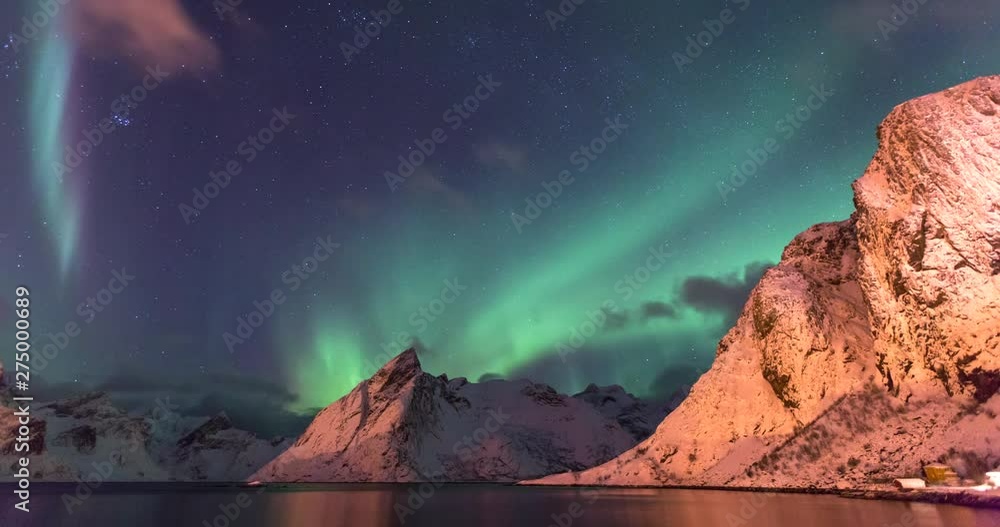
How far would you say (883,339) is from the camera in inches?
3622

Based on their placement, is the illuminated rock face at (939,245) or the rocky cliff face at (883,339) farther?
the rocky cliff face at (883,339)

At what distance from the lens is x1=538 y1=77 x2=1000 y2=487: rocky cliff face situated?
7769 centimetres

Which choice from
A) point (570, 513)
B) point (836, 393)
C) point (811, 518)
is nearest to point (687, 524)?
point (811, 518)

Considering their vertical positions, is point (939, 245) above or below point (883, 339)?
above

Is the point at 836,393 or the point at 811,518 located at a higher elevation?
the point at 836,393

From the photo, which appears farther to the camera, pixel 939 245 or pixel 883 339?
pixel 883 339

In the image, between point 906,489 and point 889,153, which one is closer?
point 906,489

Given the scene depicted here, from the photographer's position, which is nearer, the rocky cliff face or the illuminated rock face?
the illuminated rock face

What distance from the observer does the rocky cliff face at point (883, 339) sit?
77.7 m

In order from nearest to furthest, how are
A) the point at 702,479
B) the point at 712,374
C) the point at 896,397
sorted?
the point at 896,397
the point at 702,479
the point at 712,374

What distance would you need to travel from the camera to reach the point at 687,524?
128 feet

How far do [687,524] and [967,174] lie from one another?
75.2 metres

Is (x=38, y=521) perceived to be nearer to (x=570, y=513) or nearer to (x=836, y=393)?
(x=570, y=513)

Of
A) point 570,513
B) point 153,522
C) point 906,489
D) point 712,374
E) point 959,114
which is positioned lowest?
point 906,489
